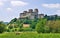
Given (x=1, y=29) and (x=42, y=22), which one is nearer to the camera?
(x=1, y=29)

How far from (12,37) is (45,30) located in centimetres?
1457

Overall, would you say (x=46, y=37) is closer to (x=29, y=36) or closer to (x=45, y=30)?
(x=29, y=36)

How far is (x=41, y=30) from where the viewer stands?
123 feet

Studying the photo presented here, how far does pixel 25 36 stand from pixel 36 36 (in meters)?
1.25

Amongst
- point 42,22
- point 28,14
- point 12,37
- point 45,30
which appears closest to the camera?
point 12,37

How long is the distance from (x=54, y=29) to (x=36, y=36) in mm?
15405

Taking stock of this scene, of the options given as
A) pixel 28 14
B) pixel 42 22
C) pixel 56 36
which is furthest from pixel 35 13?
pixel 56 36

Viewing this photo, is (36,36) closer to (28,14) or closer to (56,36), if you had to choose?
(56,36)

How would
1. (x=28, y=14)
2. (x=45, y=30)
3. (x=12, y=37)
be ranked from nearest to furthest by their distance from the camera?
(x=12, y=37), (x=45, y=30), (x=28, y=14)

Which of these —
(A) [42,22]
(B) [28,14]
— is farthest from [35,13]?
(A) [42,22]

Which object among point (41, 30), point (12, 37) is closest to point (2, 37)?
point (12, 37)

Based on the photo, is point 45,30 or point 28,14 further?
point 28,14

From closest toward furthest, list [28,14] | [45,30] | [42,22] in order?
[45,30], [42,22], [28,14]

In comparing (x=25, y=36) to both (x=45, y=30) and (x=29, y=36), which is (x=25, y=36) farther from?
(x=45, y=30)
